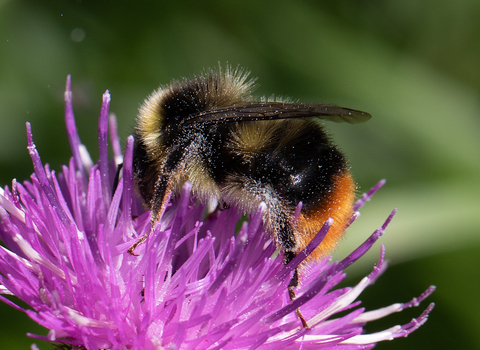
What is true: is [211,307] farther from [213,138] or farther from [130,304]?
[213,138]

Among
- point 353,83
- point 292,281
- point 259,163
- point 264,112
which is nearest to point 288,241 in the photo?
point 292,281

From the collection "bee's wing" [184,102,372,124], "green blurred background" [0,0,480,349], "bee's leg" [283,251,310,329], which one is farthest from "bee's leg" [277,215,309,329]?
"green blurred background" [0,0,480,349]

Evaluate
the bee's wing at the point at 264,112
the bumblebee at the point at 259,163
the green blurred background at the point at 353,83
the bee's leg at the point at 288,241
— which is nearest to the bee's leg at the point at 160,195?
the bumblebee at the point at 259,163

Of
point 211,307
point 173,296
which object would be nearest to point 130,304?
point 173,296

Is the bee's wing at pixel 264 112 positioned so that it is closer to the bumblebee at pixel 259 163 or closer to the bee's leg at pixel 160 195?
the bumblebee at pixel 259 163

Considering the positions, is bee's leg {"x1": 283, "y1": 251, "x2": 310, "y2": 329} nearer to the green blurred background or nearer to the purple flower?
the purple flower
